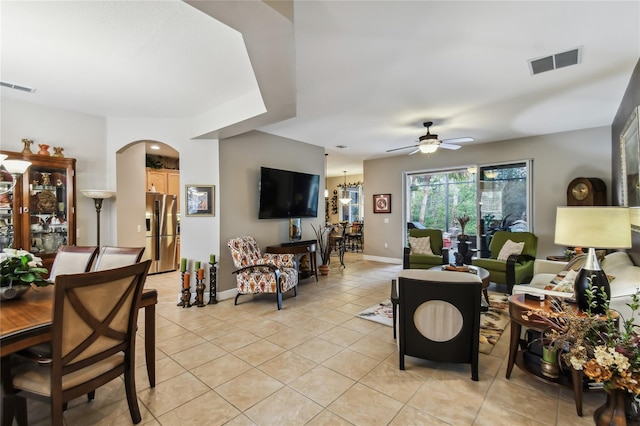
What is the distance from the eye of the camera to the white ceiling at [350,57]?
1980mm

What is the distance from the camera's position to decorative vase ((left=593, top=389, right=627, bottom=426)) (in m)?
1.41

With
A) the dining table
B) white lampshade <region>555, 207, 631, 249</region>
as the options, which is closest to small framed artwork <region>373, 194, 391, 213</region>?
white lampshade <region>555, 207, 631, 249</region>

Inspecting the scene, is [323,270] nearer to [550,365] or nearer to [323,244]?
[323,244]

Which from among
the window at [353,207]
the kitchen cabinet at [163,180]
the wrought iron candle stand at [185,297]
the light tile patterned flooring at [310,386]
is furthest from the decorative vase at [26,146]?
the window at [353,207]

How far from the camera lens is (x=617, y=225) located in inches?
76.4

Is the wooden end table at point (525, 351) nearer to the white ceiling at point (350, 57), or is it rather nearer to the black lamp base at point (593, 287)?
the black lamp base at point (593, 287)

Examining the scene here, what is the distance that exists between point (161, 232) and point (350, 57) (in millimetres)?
5368

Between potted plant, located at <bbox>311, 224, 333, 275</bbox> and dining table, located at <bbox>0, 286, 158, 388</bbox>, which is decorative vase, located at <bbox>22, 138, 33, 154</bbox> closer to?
dining table, located at <bbox>0, 286, 158, 388</bbox>

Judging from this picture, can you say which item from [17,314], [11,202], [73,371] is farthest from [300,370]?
[11,202]

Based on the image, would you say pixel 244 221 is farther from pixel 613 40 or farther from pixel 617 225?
pixel 613 40

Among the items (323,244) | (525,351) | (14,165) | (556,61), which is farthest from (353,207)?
(14,165)

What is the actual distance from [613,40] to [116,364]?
14.6ft

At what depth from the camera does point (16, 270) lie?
6.11 feet

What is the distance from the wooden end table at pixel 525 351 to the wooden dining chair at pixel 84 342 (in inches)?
106
